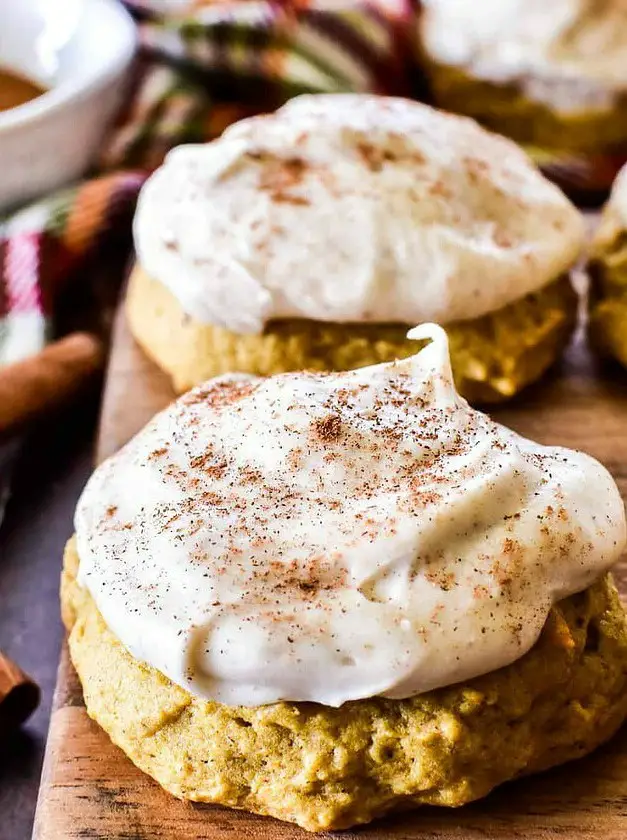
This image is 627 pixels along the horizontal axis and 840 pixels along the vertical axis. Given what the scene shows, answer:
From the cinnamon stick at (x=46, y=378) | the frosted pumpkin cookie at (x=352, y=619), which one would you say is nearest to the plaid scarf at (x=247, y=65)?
the cinnamon stick at (x=46, y=378)

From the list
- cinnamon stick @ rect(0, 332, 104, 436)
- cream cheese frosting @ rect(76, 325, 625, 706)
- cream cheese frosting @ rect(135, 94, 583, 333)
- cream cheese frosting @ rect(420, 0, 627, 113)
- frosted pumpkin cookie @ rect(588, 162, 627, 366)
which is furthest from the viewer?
cream cheese frosting @ rect(420, 0, 627, 113)

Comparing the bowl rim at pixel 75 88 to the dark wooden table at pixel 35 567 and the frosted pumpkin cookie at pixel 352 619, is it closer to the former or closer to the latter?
the dark wooden table at pixel 35 567

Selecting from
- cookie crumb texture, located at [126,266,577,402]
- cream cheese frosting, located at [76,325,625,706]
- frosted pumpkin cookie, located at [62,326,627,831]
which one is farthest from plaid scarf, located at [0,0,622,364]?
frosted pumpkin cookie, located at [62,326,627,831]

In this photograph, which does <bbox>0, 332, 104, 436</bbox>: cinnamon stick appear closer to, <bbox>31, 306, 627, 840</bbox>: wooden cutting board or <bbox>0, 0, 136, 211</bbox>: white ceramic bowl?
<bbox>0, 0, 136, 211</bbox>: white ceramic bowl

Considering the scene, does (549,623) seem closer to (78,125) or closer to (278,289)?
(278,289)

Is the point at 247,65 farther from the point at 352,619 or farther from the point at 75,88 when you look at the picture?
the point at 352,619
